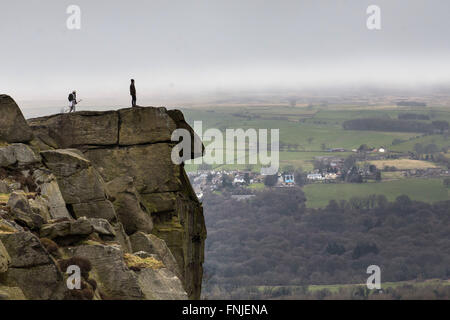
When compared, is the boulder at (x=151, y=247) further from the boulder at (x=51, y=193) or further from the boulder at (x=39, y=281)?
the boulder at (x=39, y=281)

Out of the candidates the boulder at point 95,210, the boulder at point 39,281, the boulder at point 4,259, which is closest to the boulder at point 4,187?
the boulder at point 95,210

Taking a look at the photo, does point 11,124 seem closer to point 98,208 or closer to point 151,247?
point 98,208

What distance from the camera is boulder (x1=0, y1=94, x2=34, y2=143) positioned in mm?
54156

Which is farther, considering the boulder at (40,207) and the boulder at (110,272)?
the boulder at (40,207)

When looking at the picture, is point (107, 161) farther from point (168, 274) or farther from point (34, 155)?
point (168, 274)

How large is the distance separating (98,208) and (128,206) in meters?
4.43

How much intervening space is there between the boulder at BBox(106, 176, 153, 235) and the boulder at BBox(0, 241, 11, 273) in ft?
58.3

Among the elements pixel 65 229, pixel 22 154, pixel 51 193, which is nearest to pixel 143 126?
pixel 22 154

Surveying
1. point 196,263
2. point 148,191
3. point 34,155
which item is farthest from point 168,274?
point 196,263

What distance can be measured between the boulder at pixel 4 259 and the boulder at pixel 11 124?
696 inches

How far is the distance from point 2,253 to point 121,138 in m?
26.9

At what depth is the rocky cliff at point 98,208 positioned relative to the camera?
3819 centimetres

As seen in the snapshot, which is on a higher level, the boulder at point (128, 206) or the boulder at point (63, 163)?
the boulder at point (63, 163)
